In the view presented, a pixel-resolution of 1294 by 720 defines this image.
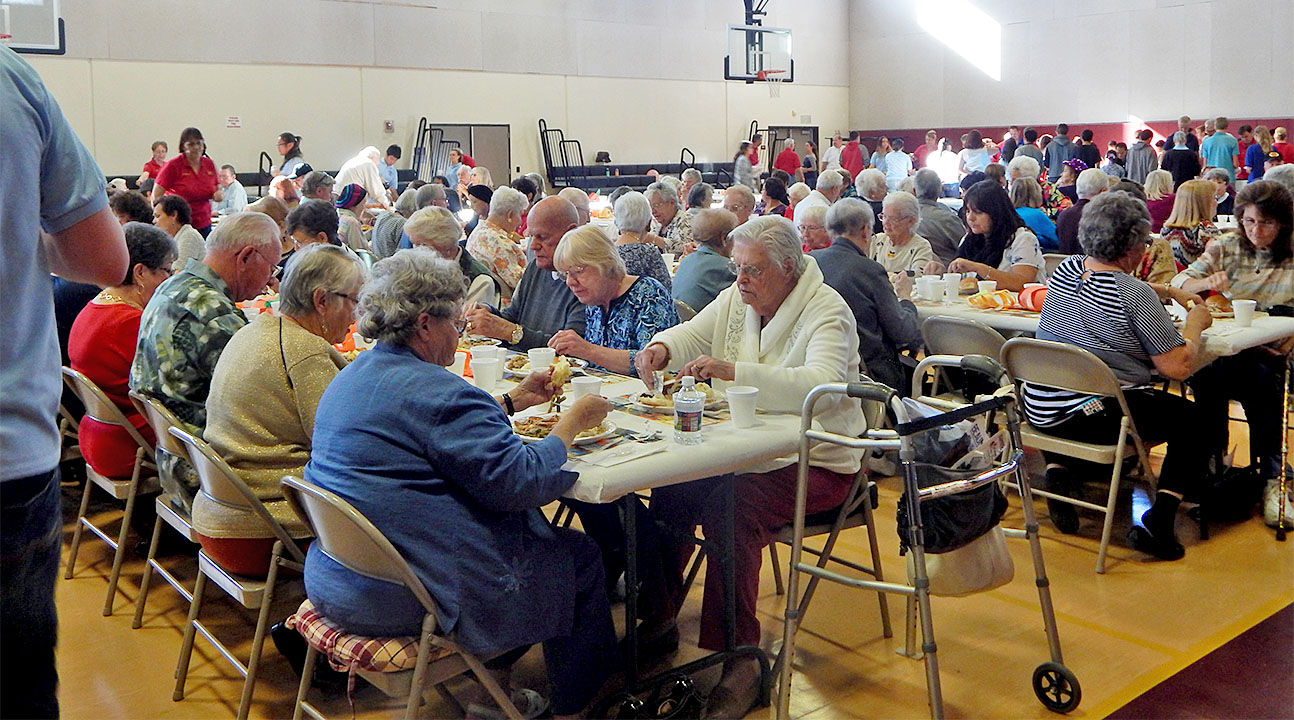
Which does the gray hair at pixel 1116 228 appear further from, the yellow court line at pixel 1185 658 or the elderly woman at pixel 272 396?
the elderly woman at pixel 272 396

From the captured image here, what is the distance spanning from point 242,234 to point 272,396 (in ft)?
2.63

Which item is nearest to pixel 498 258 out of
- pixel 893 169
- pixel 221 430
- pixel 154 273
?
pixel 154 273

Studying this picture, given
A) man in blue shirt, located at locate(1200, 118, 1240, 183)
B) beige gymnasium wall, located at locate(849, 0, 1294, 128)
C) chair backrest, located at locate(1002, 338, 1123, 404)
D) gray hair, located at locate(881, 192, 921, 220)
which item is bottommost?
chair backrest, located at locate(1002, 338, 1123, 404)

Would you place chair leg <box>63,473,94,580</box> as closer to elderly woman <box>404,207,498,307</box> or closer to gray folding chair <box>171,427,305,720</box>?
gray folding chair <box>171,427,305,720</box>

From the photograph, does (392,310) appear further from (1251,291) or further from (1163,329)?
(1251,291)

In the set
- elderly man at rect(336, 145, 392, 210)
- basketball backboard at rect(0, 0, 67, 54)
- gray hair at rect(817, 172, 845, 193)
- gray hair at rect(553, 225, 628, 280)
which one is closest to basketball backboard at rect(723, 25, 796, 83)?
elderly man at rect(336, 145, 392, 210)

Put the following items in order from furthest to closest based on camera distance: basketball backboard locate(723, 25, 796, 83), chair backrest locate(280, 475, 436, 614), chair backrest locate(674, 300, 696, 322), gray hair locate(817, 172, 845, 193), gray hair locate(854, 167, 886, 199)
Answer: basketball backboard locate(723, 25, 796, 83)
gray hair locate(817, 172, 845, 193)
gray hair locate(854, 167, 886, 199)
chair backrest locate(674, 300, 696, 322)
chair backrest locate(280, 475, 436, 614)

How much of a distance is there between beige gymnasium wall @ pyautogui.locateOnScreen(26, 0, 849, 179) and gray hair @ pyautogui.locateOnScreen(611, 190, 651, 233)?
9.38m

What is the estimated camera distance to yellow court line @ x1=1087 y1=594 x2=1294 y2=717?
2.84 meters

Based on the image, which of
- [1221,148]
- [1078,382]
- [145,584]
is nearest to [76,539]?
[145,584]

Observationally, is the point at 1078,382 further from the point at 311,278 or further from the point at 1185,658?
the point at 311,278

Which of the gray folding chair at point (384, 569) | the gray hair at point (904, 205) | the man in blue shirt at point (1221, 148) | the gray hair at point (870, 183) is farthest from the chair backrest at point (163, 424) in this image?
the man in blue shirt at point (1221, 148)

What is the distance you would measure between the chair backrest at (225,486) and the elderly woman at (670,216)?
475cm

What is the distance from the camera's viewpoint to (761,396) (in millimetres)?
2953
